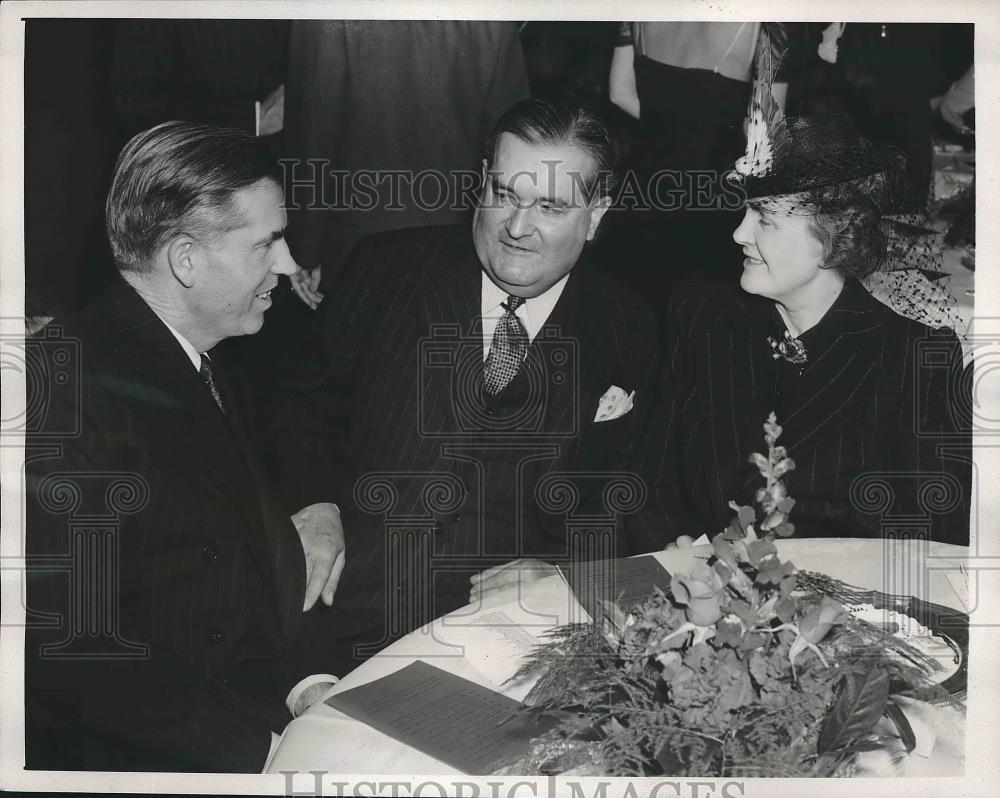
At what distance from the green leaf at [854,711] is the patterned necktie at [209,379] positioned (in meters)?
1.53

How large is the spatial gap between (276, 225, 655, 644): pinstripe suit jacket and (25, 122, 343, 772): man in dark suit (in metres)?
0.11

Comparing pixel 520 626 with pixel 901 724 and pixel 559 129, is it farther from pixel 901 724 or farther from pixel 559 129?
pixel 559 129

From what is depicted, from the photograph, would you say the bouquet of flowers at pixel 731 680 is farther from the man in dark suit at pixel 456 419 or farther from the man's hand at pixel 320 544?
the man's hand at pixel 320 544

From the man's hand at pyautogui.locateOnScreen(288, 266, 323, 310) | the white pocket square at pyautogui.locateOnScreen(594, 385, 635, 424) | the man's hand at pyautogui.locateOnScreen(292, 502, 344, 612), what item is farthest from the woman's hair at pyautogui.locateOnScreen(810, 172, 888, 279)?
the man's hand at pyautogui.locateOnScreen(292, 502, 344, 612)

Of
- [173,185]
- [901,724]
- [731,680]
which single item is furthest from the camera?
[173,185]

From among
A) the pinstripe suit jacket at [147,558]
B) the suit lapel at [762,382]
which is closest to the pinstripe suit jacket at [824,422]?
the suit lapel at [762,382]

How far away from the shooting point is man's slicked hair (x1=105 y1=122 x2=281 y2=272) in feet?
7.66

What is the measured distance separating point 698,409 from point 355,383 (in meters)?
0.85

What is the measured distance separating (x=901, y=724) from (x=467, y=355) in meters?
1.30

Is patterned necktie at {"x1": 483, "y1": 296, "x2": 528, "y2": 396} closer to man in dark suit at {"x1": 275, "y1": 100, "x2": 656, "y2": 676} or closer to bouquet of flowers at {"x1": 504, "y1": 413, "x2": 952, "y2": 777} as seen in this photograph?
man in dark suit at {"x1": 275, "y1": 100, "x2": 656, "y2": 676}

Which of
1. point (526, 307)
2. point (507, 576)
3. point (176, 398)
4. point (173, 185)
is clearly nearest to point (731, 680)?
point (507, 576)

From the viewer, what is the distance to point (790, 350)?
2430 millimetres

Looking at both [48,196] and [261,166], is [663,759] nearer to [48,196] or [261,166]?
[261,166]

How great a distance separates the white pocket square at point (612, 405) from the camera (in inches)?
95.7
